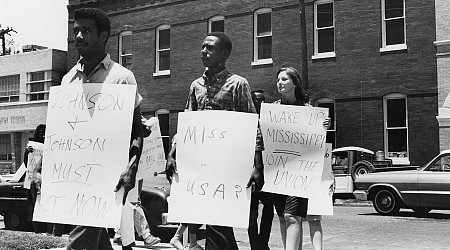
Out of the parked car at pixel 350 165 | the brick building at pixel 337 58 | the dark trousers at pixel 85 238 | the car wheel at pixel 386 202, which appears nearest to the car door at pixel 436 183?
the car wheel at pixel 386 202

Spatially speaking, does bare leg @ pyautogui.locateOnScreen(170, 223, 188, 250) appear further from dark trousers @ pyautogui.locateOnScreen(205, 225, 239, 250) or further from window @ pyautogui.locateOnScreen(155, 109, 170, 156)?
window @ pyautogui.locateOnScreen(155, 109, 170, 156)

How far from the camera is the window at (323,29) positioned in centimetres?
2462

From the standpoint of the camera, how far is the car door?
14.6 meters

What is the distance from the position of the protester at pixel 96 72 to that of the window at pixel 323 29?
66.6 ft

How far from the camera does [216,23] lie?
2798 centimetres

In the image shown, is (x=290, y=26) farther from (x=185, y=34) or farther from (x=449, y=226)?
(x=449, y=226)

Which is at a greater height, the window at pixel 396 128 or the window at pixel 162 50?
the window at pixel 162 50

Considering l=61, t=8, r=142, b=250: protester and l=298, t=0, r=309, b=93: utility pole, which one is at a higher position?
l=298, t=0, r=309, b=93: utility pole

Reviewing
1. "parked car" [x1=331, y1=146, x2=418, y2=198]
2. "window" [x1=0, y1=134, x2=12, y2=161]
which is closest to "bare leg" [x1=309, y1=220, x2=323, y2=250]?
"parked car" [x1=331, y1=146, x2=418, y2=198]

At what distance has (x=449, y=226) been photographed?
43.3 feet

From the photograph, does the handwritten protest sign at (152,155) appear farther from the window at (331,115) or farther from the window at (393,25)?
the window at (331,115)

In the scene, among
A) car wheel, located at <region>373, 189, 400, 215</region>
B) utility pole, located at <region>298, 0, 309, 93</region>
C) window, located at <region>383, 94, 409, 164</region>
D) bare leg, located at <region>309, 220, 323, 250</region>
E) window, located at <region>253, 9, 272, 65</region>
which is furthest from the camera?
window, located at <region>253, 9, 272, 65</region>

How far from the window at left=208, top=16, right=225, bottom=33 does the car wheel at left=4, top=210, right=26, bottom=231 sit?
54.2ft

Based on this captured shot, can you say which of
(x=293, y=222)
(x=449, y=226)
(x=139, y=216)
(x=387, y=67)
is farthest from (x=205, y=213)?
(x=387, y=67)
